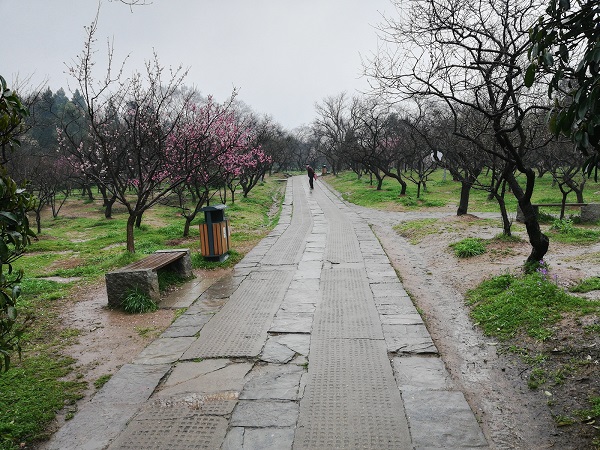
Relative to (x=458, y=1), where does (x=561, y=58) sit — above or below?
below

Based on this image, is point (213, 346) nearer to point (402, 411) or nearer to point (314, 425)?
point (314, 425)

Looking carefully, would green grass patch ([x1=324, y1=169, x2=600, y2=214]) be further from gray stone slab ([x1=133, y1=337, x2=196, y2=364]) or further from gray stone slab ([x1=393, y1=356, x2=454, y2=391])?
gray stone slab ([x1=133, y1=337, x2=196, y2=364])

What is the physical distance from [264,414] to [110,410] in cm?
125

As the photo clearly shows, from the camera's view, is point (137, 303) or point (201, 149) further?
point (201, 149)

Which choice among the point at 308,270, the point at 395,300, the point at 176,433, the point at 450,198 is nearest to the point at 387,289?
the point at 395,300

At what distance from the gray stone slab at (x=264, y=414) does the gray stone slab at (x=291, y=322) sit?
5.31ft

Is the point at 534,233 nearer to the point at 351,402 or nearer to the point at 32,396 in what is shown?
the point at 351,402

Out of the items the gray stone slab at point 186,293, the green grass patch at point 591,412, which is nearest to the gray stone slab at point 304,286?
the gray stone slab at point 186,293

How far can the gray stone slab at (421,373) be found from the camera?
12.5 ft

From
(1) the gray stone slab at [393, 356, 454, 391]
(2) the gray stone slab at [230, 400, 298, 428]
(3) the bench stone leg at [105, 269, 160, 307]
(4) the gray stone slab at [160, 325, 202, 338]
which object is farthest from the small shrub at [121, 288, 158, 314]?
(1) the gray stone slab at [393, 356, 454, 391]

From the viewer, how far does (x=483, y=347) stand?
4746mm

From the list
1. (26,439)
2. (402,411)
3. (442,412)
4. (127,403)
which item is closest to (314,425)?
(402,411)

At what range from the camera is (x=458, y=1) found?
7.45 metres

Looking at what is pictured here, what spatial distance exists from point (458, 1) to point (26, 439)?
819 cm
